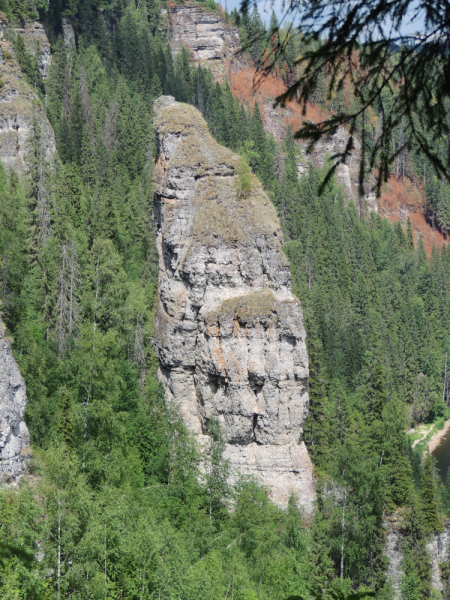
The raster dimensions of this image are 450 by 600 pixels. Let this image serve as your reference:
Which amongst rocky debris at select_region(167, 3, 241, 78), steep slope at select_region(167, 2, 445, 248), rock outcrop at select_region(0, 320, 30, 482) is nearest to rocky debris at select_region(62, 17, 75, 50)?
rocky debris at select_region(167, 3, 241, 78)

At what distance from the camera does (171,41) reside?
112312 millimetres

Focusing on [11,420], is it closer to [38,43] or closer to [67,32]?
[38,43]

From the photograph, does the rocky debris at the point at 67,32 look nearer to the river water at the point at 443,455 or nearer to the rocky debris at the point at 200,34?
the rocky debris at the point at 200,34

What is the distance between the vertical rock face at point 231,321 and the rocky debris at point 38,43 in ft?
156

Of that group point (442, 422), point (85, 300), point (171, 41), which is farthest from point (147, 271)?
point (171, 41)

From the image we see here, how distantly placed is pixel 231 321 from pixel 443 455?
42.1 meters

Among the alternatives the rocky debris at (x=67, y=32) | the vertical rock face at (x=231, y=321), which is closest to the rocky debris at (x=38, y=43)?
the rocky debris at (x=67, y=32)

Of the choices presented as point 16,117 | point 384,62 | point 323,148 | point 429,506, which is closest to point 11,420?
point 384,62

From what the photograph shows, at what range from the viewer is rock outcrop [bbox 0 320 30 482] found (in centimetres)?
2333

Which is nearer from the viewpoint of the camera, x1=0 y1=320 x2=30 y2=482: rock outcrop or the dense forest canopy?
the dense forest canopy

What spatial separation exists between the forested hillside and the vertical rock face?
65.7 inches

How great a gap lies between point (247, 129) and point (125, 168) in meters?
30.4

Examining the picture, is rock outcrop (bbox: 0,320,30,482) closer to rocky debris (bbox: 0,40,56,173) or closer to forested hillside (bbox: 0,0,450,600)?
forested hillside (bbox: 0,0,450,600)

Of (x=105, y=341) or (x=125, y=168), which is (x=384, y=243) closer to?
(x=125, y=168)
